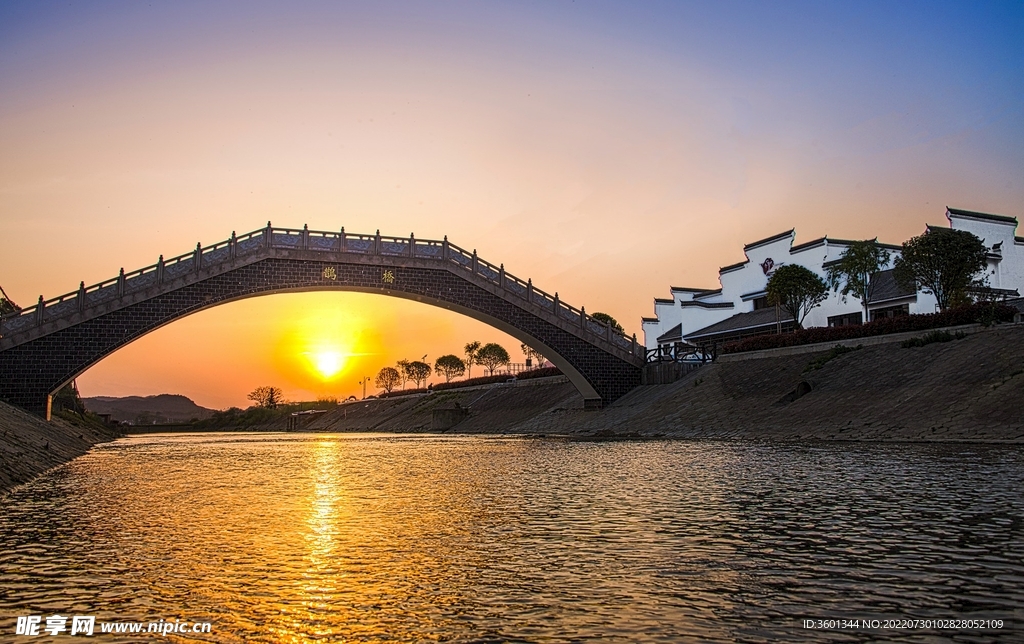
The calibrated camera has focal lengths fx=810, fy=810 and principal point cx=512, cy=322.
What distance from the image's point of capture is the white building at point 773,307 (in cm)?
4848

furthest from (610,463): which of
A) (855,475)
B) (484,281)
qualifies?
(484,281)

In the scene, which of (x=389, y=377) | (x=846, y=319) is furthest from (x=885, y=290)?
(x=389, y=377)

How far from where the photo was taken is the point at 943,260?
37.0 m

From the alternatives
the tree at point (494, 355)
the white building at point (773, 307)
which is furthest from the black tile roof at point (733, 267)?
the tree at point (494, 355)

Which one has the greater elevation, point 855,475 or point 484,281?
point 484,281

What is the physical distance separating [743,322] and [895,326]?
24.8 metres

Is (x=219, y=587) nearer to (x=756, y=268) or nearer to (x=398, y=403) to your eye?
(x=756, y=268)

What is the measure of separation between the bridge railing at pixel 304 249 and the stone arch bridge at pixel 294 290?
0.06 m

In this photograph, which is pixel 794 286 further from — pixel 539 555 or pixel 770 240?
pixel 539 555

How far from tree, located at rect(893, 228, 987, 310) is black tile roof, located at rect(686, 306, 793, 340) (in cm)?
1690

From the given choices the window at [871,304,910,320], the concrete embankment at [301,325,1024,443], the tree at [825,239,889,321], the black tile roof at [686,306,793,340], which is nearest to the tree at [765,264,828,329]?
the tree at [825,239,889,321]

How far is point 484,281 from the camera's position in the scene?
50094 mm

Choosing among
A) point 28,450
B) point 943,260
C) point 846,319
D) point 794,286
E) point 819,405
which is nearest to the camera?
point 28,450

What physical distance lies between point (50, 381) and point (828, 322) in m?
45.7
